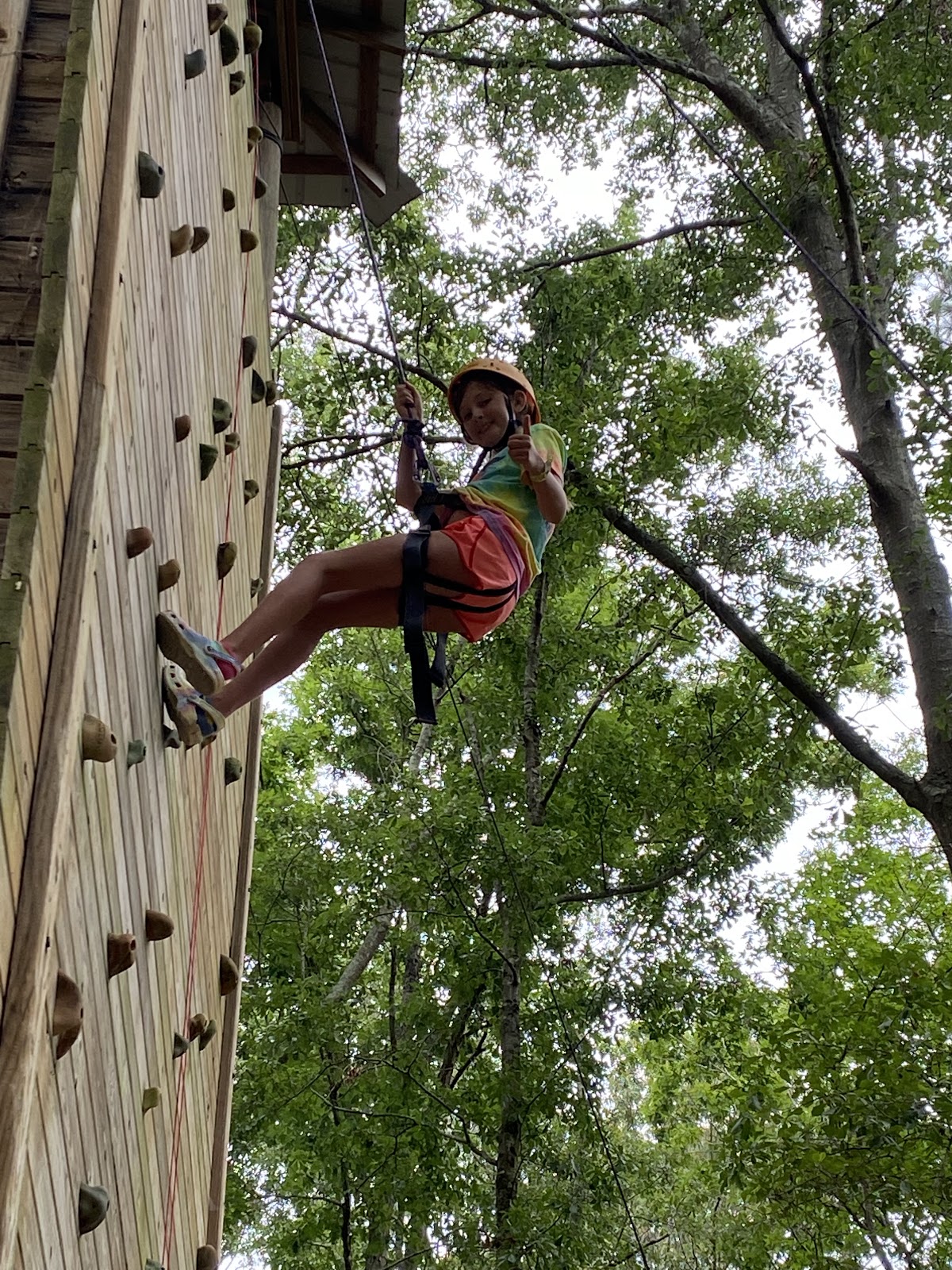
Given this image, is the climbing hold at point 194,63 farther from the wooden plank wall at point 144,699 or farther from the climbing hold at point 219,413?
the climbing hold at point 219,413

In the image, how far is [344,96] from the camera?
7.45 meters

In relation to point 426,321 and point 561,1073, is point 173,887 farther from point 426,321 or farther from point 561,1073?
point 426,321

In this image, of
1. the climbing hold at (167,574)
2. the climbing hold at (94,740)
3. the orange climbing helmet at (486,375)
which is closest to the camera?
the climbing hold at (94,740)

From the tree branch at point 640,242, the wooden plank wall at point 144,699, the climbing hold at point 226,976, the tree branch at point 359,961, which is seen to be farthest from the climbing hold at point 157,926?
the tree branch at point 359,961

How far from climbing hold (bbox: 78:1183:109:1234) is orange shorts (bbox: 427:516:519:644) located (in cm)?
223

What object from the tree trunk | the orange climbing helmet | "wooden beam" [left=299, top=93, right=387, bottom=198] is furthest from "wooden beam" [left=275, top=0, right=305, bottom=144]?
the tree trunk

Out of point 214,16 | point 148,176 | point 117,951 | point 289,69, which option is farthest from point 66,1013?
point 289,69

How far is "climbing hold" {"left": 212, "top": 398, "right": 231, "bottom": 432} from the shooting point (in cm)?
429

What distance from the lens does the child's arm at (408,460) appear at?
4.73 meters

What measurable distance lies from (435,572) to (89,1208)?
7.41 ft

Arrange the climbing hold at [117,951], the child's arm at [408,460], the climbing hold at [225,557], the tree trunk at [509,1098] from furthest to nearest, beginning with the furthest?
the tree trunk at [509,1098]
the child's arm at [408,460]
the climbing hold at [225,557]
the climbing hold at [117,951]

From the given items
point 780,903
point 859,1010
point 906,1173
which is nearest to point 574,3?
Answer: point 780,903

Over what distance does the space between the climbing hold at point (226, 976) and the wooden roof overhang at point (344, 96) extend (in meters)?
4.11

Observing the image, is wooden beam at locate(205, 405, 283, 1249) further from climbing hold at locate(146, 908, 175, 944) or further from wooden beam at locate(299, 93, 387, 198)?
wooden beam at locate(299, 93, 387, 198)
